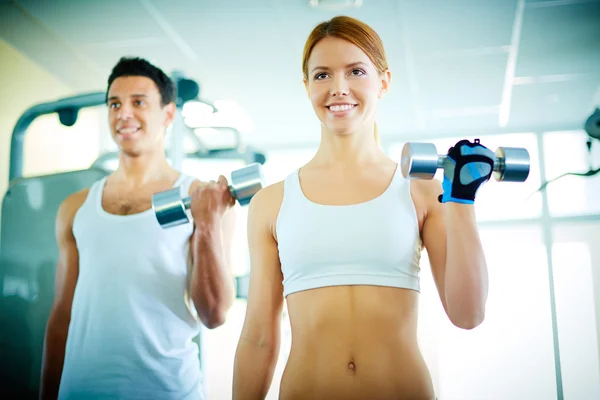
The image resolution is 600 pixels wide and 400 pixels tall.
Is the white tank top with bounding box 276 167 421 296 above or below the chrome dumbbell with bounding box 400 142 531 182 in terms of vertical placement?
below

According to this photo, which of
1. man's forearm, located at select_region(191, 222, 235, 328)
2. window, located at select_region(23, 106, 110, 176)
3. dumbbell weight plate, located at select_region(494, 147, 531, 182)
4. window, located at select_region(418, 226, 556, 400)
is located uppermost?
window, located at select_region(23, 106, 110, 176)

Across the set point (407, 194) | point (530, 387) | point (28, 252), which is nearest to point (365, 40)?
point (407, 194)

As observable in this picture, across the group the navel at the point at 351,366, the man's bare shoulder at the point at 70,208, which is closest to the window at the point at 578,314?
the navel at the point at 351,366

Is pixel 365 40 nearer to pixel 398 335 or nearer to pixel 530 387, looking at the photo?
pixel 398 335

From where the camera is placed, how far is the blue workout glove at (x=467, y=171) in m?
1.04

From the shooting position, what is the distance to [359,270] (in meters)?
1.12

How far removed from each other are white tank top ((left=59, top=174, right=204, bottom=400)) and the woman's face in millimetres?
571

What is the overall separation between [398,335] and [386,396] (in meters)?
0.11

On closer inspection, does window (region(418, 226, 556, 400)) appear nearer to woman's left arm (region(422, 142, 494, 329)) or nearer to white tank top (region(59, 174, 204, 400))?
white tank top (region(59, 174, 204, 400))

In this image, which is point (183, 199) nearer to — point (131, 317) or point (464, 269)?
point (131, 317)

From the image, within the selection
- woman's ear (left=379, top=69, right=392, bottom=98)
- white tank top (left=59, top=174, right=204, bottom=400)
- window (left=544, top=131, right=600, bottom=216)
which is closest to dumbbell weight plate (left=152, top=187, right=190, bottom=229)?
white tank top (left=59, top=174, right=204, bottom=400)

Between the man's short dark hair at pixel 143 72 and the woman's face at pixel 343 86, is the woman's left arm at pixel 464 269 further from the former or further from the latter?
the man's short dark hair at pixel 143 72

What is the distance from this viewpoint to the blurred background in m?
2.25

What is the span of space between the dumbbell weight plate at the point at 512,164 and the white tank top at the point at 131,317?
87cm
